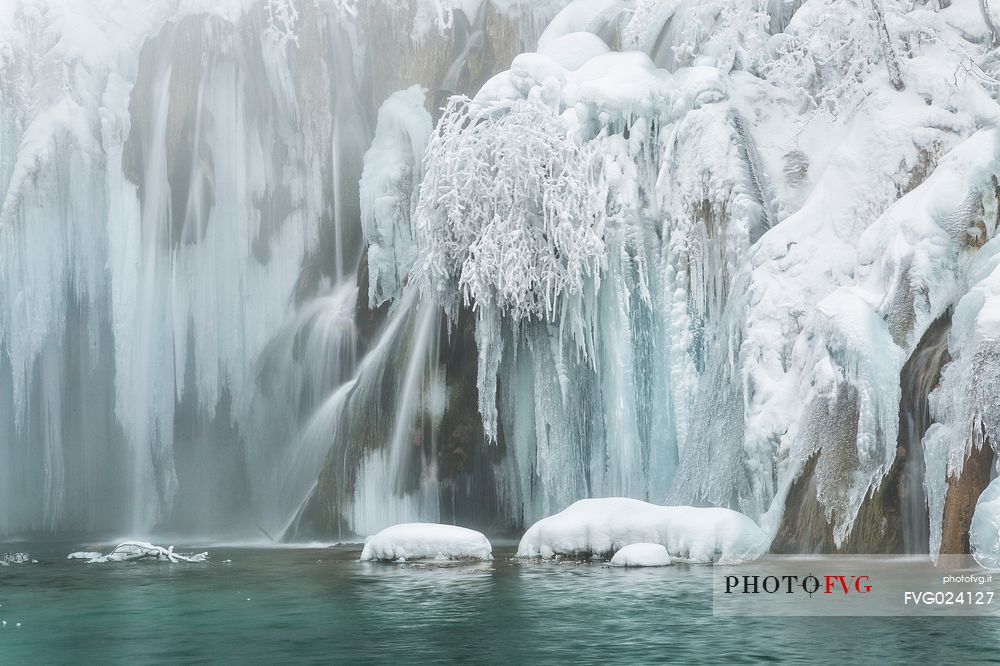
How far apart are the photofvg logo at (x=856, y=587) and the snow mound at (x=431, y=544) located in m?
3.43

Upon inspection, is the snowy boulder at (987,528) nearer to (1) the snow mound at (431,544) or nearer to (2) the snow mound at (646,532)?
(2) the snow mound at (646,532)

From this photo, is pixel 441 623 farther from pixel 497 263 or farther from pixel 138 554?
pixel 138 554

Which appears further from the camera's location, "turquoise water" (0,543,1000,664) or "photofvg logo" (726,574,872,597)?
"photofvg logo" (726,574,872,597)

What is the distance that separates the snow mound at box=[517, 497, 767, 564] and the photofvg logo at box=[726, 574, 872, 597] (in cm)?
183

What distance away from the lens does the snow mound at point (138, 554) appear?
1875 cm

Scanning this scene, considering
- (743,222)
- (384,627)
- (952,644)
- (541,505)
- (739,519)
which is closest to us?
(952,644)

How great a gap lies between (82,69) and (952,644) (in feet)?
75.1

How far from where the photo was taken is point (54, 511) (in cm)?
2608

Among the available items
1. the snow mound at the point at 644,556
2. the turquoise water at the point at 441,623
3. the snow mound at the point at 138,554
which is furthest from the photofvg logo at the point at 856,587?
the snow mound at the point at 138,554

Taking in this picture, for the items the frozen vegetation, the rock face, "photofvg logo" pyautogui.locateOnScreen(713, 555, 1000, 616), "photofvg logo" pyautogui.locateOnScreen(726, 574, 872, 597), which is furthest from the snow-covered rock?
the rock face

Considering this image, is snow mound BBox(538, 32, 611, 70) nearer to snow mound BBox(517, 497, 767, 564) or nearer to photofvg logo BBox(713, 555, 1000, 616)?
snow mound BBox(517, 497, 767, 564)

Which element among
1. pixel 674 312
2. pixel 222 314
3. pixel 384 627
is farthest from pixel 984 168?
pixel 222 314

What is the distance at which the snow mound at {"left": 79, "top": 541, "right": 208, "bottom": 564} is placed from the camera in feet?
61.5

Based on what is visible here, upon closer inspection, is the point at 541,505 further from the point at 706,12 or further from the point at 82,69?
the point at 82,69
